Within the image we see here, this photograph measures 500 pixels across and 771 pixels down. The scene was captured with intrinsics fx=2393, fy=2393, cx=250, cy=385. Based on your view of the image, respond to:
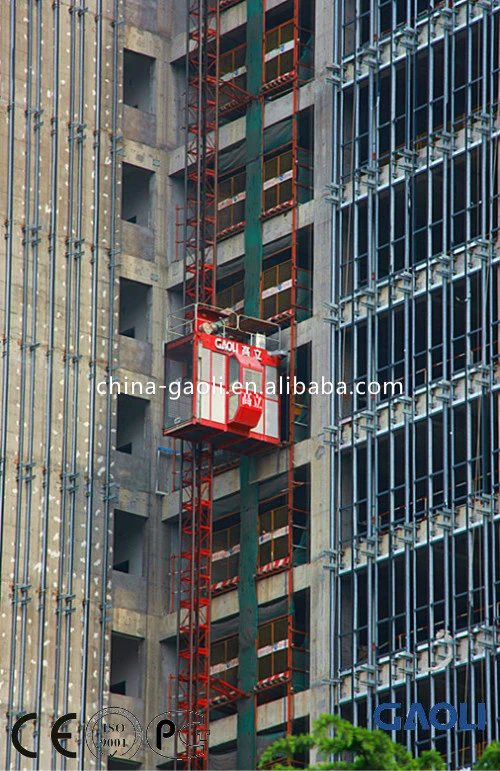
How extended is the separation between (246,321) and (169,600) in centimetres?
1329

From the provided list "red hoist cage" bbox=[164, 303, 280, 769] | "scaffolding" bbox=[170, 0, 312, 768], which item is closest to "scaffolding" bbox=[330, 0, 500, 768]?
"scaffolding" bbox=[170, 0, 312, 768]

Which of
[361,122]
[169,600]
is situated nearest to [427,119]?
[361,122]

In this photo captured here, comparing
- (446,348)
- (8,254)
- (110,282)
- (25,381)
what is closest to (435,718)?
(446,348)

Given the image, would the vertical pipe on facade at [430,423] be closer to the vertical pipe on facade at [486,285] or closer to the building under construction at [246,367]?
the building under construction at [246,367]

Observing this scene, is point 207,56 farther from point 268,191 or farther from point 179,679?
point 179,679

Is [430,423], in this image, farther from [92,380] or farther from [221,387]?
[92,380]

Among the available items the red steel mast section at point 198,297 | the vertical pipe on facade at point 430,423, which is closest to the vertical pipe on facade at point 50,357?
the red steel mast section at point 198,297

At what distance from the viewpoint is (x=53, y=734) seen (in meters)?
98.8

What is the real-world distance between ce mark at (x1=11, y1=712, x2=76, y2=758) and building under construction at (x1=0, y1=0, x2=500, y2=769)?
0.38 metres

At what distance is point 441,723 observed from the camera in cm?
8831

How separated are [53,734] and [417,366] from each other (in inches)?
844

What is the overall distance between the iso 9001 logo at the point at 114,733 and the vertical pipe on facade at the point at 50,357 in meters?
2.69

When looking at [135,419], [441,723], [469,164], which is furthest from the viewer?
[135,419]

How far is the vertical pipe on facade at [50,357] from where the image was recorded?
100m
